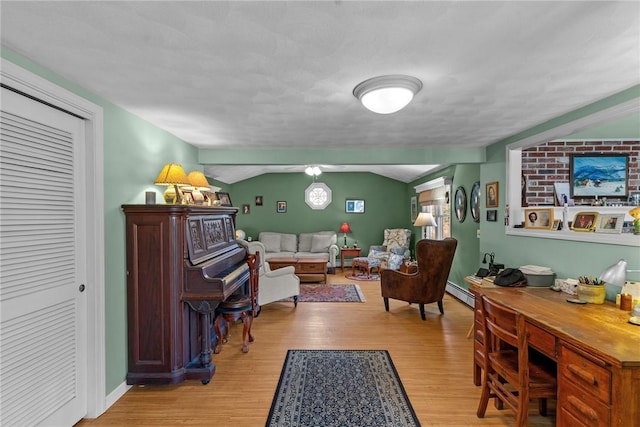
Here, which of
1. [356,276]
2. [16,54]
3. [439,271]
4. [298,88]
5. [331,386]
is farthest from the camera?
[356,276]

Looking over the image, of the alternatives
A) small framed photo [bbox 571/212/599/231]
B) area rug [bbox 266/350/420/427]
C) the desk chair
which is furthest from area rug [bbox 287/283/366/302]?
small framed photo [bbox 571/212/599/231]

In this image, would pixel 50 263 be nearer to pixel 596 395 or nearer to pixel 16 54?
pixel 16 54

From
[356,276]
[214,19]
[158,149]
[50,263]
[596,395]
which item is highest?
[214,19]

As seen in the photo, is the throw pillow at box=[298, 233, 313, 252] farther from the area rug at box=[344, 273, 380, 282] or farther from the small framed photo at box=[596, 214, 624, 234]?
the small framed photo at box=[596, 214, 624, 234]

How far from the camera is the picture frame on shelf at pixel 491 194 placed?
3.84m

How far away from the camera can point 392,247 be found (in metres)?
7.39

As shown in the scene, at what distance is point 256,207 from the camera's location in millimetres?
8281

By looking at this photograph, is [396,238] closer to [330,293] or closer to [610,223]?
[330,293]

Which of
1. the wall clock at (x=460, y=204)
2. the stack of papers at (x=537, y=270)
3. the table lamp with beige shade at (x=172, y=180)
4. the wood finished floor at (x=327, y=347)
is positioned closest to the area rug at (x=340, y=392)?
the wood finished floor at (x=327, y=347)

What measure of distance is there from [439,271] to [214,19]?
12.3ft

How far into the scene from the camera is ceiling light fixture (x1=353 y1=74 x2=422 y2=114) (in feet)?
6.33

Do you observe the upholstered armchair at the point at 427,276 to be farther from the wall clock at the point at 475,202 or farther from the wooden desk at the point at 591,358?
the wooden desk at the point at 591,358

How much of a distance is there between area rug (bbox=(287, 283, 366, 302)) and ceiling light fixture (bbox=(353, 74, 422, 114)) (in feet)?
12.0

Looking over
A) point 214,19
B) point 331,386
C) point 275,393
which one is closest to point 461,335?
point 331,386
